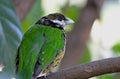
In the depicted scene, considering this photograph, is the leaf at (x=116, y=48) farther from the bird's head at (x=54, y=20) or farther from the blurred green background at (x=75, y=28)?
the bird's head at (x=54, y=20)

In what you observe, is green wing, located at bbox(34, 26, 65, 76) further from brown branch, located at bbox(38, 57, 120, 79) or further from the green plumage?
brown branch, located at bbox(38, 57, 120, 79)

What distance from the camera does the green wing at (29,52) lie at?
121 inches

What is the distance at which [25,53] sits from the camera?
10.5 ft

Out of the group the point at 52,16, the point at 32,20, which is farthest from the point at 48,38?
the point at 32,20

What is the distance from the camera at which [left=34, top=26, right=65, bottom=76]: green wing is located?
3179 millimetres

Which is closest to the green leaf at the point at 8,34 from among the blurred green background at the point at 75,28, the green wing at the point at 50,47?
the blurred green background at the point at 75,28

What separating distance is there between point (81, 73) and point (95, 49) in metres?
2.43

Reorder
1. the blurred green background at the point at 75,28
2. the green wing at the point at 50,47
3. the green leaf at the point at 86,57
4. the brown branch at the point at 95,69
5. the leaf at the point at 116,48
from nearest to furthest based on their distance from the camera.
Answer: the brown branch at the point at 95,69 → the green wing at the point at 50,47 → the blurred green background at the point at 75,28 → the leaf at the point at 116,48 → the green leaf at the point at 86,57

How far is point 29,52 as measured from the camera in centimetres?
320

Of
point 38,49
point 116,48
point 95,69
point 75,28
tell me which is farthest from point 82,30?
point 95,69

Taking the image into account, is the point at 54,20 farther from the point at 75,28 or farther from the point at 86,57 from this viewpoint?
the point at 86,57

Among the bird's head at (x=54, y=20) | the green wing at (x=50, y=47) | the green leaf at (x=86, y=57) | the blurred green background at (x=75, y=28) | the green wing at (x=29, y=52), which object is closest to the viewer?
the green wing at (x=29, y=52)

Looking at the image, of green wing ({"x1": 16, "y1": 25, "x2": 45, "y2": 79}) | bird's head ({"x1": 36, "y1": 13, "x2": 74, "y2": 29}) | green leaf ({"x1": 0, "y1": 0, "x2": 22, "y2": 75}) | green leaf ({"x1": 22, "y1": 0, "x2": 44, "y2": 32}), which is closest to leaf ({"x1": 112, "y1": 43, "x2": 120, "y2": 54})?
green leaf ({"x1": 22, "y1": 0, "x2": 44, "y2": 32})

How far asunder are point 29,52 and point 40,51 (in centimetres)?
8
